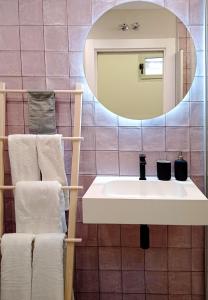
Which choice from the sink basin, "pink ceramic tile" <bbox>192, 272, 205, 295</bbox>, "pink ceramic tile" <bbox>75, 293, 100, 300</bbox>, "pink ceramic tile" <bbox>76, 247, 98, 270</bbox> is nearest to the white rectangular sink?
the sink basin

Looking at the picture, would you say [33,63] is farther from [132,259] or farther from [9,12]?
[132,259]

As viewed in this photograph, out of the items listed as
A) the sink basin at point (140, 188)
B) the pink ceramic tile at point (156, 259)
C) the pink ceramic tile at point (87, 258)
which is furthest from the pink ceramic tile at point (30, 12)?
the pink ceramic tile at point (156, 259)

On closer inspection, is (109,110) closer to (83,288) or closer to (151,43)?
(151,43)

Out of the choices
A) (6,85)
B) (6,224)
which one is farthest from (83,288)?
(6,85)

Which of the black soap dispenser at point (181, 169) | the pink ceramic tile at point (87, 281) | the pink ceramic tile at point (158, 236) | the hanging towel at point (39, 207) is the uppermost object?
the black soap dispenser at point (181, 169)

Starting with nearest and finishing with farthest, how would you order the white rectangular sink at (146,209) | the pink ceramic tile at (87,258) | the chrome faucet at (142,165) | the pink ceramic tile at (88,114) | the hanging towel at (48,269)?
1. the white rectangular sink at (146,209)
2. the hanging towel at (48,269)
3. the chrome faucet at (142,165)
4. the pink ceramic tile at (88,114)
5. the pink ceramic tile at (87,258)

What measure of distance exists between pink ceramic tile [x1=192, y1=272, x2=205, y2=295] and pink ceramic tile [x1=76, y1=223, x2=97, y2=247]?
63cm

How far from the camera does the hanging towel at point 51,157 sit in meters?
1.82

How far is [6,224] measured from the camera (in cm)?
210

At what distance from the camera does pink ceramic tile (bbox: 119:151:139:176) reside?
199 centimetres

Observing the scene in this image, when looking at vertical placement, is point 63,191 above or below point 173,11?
below

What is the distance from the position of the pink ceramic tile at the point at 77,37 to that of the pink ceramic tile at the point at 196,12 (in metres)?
0.58

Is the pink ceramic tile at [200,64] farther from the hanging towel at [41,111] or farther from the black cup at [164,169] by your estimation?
the hanging towel at [41,111]

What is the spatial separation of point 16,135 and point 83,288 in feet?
3.39
